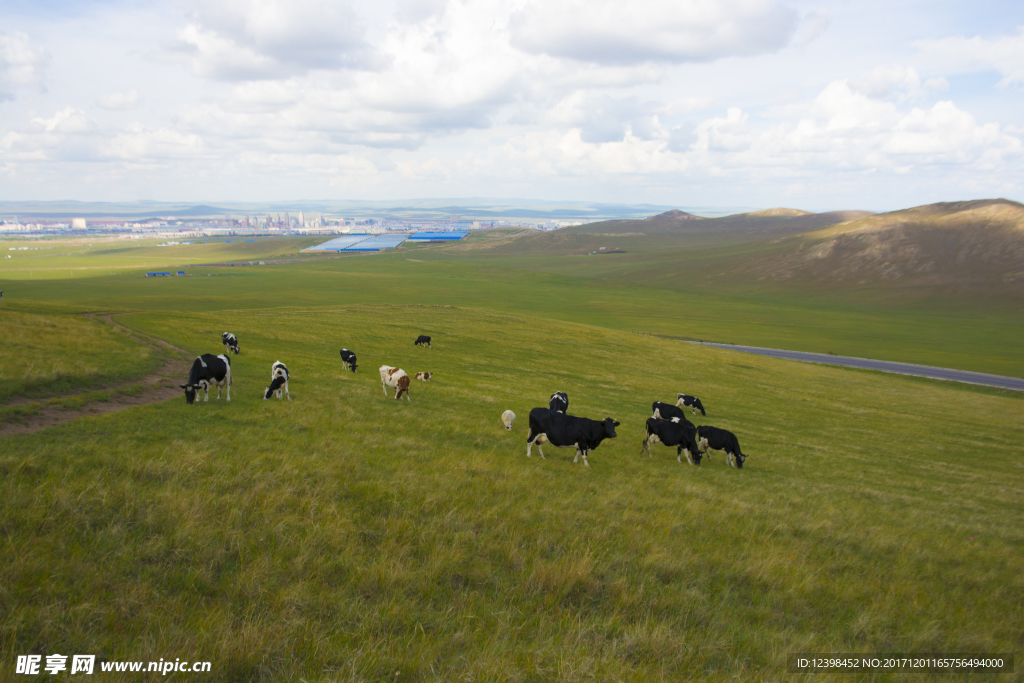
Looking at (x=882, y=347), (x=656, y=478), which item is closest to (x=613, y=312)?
(x=882, y=347)

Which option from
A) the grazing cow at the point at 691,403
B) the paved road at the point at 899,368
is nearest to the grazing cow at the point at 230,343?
the grazing cow at the point at 691,403

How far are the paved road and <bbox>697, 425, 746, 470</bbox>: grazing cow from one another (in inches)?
2141

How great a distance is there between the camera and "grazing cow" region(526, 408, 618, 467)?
17.2 metres

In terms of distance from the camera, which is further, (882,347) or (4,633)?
(882,347)

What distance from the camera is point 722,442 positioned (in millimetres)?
20516

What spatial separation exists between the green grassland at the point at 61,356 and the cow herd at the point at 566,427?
10.9ft

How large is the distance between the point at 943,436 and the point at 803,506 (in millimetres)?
23993

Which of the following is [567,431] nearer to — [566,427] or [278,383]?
[566,427]

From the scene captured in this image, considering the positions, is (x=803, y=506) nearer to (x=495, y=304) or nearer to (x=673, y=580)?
(x=673, y=580)

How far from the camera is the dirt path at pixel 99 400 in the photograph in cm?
1452

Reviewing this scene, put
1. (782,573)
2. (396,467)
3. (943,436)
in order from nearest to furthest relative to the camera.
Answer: (782,573) → (396,467) → (943,436)

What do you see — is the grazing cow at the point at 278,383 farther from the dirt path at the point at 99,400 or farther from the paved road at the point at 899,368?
the paved road at the point at 899,368

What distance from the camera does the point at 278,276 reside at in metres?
159

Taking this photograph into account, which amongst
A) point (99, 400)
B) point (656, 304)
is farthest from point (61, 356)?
point (656, 304)
